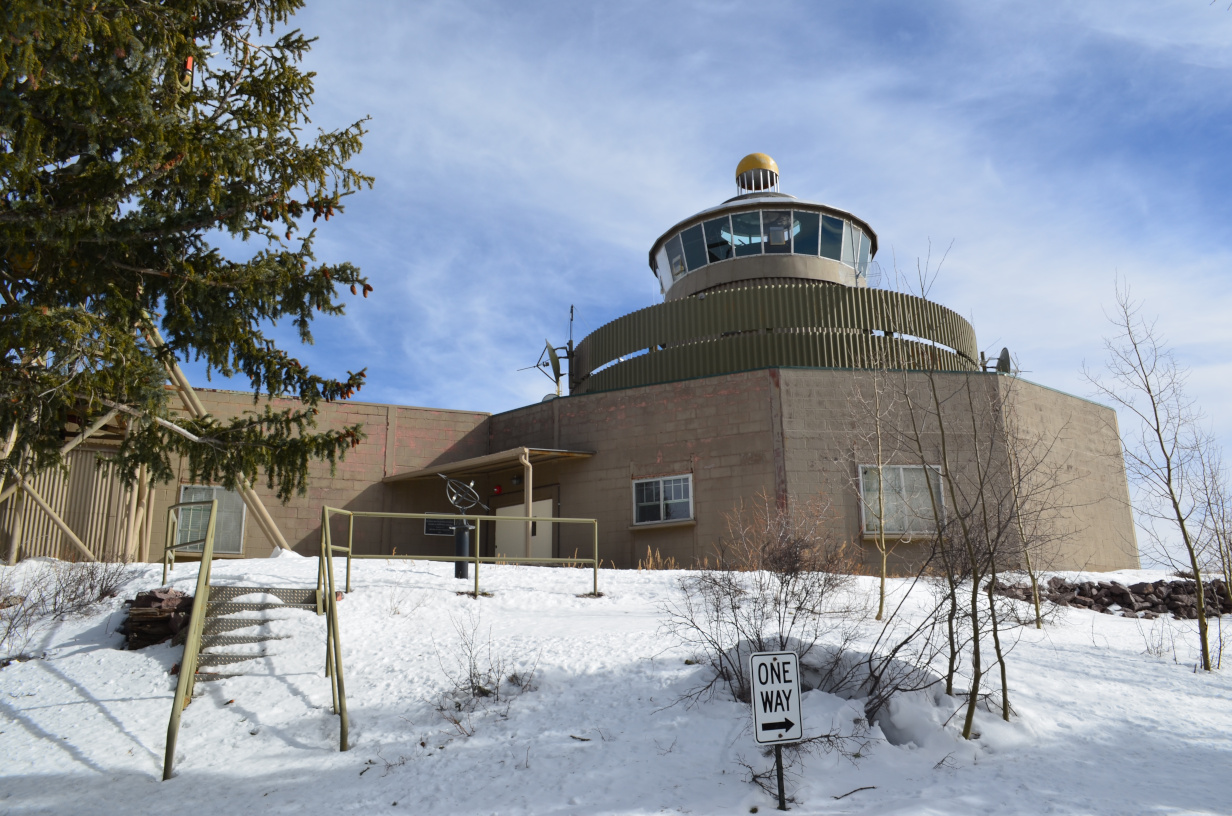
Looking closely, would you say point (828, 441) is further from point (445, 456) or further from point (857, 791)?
point (857, 791)

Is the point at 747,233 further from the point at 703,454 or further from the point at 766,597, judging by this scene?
the point at 766,597

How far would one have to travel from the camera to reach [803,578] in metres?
13.3

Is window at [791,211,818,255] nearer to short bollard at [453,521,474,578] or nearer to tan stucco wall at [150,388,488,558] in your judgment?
tan stucco wall at [150,388,488,558]

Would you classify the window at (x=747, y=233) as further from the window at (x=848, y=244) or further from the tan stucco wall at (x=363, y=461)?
the tan stucco wall at (x=363, y=461)

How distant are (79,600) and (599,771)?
7680 mm

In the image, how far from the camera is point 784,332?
2195cm

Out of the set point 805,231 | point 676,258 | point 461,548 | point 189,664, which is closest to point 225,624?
point 189,664

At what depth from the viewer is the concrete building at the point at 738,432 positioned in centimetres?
1884

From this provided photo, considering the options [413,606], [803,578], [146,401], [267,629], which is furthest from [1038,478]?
[146,401]

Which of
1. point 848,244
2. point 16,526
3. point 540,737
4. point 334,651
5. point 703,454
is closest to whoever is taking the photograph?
point 540,737

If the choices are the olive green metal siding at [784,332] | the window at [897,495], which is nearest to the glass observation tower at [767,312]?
the olive green metal siding at [784,332]

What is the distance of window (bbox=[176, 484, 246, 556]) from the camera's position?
67.4ft

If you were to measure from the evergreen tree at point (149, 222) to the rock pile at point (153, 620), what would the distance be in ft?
5.04

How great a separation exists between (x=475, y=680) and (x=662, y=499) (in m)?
10.9
